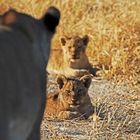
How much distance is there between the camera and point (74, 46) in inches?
300

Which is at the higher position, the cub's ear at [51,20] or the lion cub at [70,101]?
the cub's ear at [51,20]

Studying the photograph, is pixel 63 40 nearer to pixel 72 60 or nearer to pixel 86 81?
pixel 72 60

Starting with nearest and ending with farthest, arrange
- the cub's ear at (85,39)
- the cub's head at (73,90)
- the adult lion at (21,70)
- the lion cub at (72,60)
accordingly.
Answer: the adult lion at (21,70), the cub's head at (73,90), the cub's ear at (85,39), the lion cub at (72,60)

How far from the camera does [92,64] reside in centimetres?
742

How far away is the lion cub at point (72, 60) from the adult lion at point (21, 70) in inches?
202

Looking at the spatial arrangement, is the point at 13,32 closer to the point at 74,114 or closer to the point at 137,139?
the point at 137,139

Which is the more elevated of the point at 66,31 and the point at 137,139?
the point at 66,31

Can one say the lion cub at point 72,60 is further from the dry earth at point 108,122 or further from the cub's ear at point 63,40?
the dry earth at point 108,122

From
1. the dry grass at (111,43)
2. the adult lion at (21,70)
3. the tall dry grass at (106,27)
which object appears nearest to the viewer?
the adult lion at (21,70)

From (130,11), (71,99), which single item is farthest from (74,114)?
(130,11)

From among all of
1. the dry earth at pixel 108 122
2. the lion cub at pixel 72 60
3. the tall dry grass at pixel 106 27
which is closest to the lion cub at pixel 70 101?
the dry earth at pixel 108 122

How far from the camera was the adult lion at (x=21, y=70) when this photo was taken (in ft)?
4.90

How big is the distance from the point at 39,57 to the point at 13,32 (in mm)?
187

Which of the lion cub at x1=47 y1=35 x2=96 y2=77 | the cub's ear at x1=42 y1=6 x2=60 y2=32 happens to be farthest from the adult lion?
the lion cub at x1=47 y1=35 x2=96 y2=77
